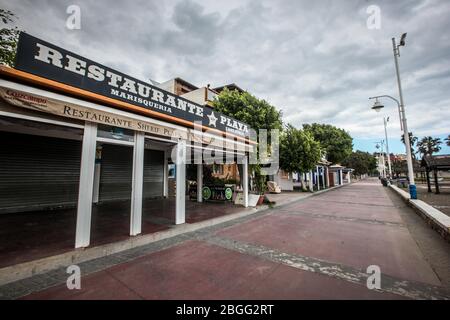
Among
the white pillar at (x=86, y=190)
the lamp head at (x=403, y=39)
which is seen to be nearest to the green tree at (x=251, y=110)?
the lamp head at (x=403, y=39)

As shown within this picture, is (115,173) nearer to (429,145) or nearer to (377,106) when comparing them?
(377,106)

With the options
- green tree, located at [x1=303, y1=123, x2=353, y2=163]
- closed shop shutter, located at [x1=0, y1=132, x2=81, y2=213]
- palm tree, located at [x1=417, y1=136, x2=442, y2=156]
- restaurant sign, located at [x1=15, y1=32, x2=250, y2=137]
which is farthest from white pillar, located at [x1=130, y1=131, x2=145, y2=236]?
palm tree, located at [x1=417, y1=136, x2=442, y2=156]

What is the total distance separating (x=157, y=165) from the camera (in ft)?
44.2

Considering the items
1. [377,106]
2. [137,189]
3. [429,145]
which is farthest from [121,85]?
[429,145]

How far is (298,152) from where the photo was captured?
698 inches

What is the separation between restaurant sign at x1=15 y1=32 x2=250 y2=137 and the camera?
4.03 meters

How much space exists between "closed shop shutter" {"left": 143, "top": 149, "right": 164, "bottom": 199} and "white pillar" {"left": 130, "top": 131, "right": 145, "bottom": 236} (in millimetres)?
7440

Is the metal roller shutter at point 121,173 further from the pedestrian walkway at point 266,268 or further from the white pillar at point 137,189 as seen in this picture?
the pedestrian walkway at point 266,268

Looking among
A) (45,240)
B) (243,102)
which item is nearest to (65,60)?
(45,240)

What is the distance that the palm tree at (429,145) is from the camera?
69575 mm

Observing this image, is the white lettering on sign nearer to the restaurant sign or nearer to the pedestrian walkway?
the restaurant sign

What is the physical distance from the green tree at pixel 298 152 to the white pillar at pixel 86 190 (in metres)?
15.8

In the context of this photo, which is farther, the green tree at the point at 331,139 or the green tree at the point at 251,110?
the green tree at the point at 331,139

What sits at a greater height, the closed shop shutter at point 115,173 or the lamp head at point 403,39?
the lamp head at point 403,39
